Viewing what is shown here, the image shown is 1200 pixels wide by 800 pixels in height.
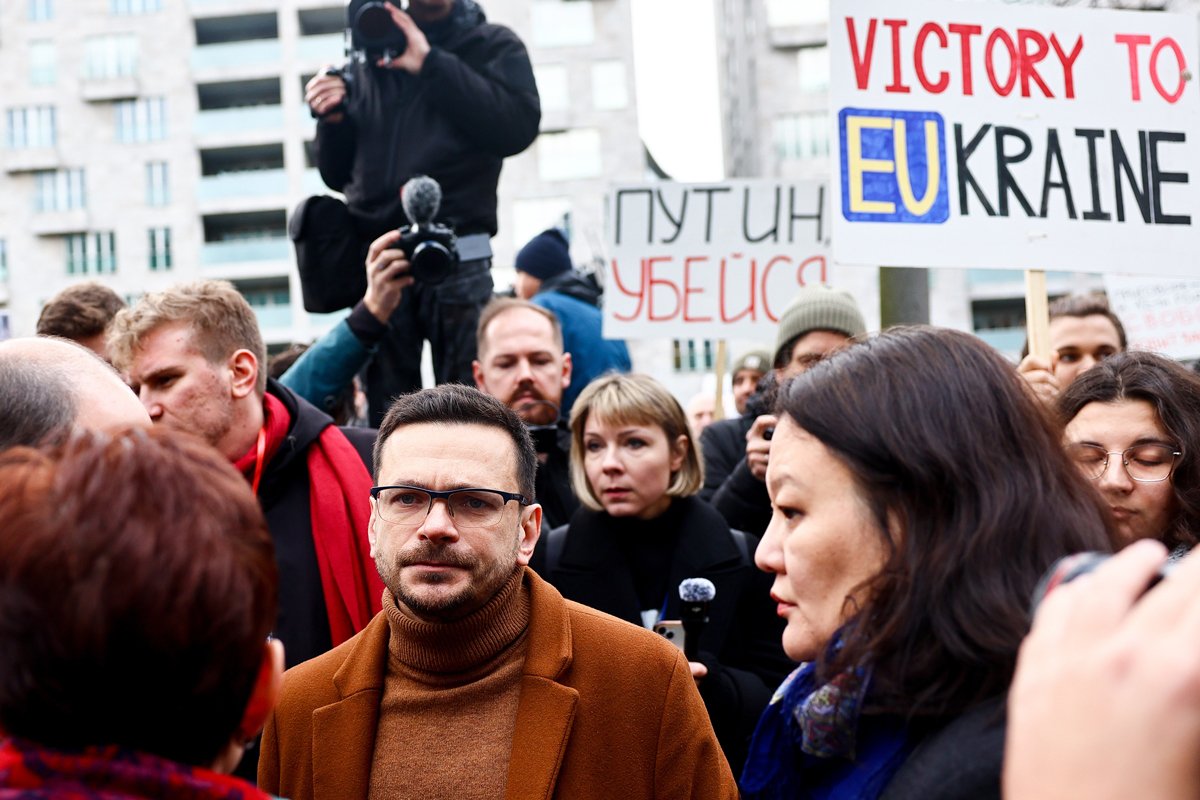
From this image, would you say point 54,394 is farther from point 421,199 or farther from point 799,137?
point 799,137

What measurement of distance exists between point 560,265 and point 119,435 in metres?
4.79

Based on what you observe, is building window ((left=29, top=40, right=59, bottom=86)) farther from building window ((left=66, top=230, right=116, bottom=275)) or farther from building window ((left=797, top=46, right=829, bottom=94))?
building window ((left=797, top=46, right=829, bottom=94))

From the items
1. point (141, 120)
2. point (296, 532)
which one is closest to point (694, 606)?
point (296, 532)

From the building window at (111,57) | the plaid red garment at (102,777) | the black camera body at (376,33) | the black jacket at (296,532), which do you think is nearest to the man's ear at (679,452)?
the black jacket at (296,532)

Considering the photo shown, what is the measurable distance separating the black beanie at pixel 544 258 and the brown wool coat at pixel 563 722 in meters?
3.51

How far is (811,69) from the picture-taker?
43469 millimetres

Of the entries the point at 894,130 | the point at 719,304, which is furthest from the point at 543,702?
the point at 719,304

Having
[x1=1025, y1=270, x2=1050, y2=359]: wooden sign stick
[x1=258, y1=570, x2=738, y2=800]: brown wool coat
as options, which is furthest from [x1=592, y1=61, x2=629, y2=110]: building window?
[x1=258, y1=570, x2=738, y2=800]: brown wool coat

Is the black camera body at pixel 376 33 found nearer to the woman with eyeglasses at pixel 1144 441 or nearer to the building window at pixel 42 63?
the woman with eyeglasses at pixel 1144 441

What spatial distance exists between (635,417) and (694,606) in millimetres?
944

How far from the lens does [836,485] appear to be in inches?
72.4

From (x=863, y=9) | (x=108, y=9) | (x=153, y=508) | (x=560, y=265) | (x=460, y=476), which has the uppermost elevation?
(x=108, y=9)

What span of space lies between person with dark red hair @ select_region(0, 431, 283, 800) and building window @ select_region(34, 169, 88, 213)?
50.5 metres

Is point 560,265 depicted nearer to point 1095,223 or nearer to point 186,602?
Answer: point 1095,223
